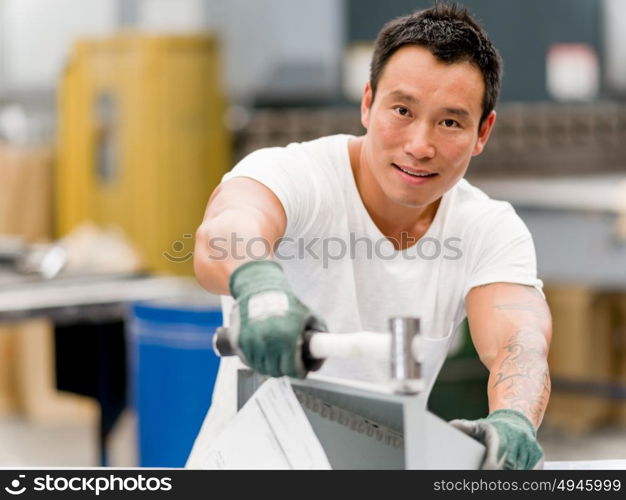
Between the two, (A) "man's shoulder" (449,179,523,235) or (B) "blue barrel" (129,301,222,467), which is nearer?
(A) "man's shoulder" (449,179,523,235)

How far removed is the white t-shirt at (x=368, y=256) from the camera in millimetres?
1708

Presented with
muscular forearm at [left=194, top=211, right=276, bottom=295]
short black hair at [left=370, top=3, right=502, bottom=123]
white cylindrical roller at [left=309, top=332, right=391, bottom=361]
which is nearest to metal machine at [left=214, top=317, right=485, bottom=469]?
white cylindrical roller at [left=309, top=332, right=391, bottom=361]

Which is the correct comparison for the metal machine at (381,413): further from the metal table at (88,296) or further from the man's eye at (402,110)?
the metal table at (88,296)

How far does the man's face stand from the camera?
1.49 metres

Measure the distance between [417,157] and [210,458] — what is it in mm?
507

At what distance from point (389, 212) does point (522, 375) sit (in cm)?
38

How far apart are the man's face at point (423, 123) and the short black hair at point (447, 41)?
0.01 metres

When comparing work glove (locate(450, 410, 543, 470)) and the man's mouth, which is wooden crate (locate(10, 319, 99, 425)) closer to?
the man's mouth

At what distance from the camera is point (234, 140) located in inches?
191

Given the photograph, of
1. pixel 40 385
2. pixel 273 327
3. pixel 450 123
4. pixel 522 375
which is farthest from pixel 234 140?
pixel 273 327

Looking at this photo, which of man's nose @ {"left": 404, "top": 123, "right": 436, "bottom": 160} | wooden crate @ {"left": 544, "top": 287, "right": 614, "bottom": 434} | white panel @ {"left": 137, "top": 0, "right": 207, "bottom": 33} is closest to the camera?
man's nose @ {"left": 404, "top": 123, "right": 436, "bottom": 160}

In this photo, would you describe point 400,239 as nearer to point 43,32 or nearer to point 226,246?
point 226,246

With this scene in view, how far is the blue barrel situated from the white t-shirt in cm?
107
